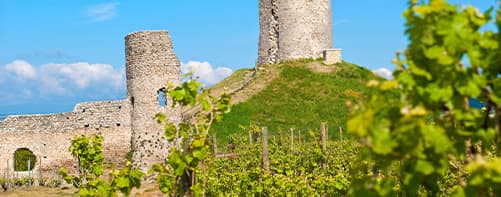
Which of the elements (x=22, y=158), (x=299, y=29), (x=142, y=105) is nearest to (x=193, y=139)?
(x=142, y=105)

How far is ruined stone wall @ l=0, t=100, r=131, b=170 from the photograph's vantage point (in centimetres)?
2236

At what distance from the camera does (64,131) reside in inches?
900

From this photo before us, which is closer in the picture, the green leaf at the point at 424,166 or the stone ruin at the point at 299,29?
the green leaf at the point at 424,166

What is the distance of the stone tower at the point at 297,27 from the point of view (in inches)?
1207

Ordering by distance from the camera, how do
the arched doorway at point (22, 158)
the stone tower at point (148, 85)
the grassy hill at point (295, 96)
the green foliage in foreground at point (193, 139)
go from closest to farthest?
1. the green foliage in foreground at point (193, 139)
2. the stone tower at point (148, 85)
3. the arched doorway at point (22, 158)
4. the grassy hill at point (295, 96)

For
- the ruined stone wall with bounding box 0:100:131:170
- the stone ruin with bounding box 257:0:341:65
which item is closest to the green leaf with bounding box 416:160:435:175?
the ruined stone wall with bounding box 0:100:131:170

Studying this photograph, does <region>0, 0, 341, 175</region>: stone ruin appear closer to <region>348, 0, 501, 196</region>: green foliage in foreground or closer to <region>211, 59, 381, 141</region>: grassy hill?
<region>211, 59, 381, 141</region>: grassy hill

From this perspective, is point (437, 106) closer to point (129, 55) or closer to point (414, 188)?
point (414, 188)

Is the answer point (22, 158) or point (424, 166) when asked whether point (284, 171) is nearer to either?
point (22, 158)

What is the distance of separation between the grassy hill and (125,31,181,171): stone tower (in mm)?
4661

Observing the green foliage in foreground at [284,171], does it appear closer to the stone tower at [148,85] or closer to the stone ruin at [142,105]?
the stone tower at [148,85]

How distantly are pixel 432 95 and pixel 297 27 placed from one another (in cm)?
2812

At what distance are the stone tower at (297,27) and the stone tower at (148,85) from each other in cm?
1235

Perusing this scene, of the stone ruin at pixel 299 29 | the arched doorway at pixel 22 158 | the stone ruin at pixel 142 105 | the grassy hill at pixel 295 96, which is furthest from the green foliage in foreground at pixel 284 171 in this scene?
the stone ruin at pixel 299 29
